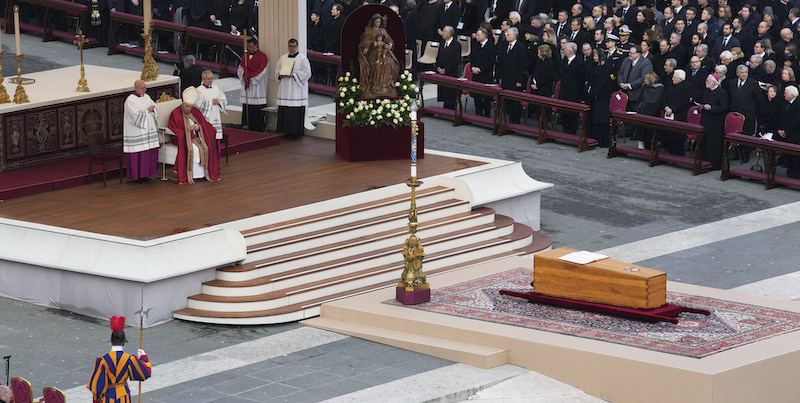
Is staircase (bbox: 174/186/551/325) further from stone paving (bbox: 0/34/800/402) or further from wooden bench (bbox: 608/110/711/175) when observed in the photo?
wooden bench (bbox: 608/110/711/175)

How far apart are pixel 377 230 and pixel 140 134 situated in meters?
2.95

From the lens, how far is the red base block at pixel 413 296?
A: 1664cm

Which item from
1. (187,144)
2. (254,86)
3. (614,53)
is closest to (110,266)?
(187,144)

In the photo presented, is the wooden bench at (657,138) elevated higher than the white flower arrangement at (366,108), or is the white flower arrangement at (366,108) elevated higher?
the white flower arrangement at (366,108)

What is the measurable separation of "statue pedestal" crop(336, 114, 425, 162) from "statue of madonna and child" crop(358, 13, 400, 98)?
1.46ft

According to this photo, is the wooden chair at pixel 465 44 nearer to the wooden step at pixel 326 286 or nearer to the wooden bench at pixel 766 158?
the wooden bench at pixel 766 158

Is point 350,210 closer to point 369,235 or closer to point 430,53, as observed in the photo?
point 369,235

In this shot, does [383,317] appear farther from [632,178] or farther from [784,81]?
[784,81]

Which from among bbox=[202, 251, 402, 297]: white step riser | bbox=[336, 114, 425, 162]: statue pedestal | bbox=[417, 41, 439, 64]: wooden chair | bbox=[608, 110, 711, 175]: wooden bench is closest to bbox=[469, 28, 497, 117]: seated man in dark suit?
bbox=[417, 41, 439, 64]: wooden chair

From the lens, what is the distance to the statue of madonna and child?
20281mm

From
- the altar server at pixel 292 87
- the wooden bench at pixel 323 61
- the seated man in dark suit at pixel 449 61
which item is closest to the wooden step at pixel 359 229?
the altar server at pixel 292 87

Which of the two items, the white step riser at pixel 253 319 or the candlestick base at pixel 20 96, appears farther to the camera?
the candlestick base at pixel 20 96

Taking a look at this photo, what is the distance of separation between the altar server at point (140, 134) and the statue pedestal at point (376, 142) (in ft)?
8.14

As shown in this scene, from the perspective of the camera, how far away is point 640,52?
2403cm
